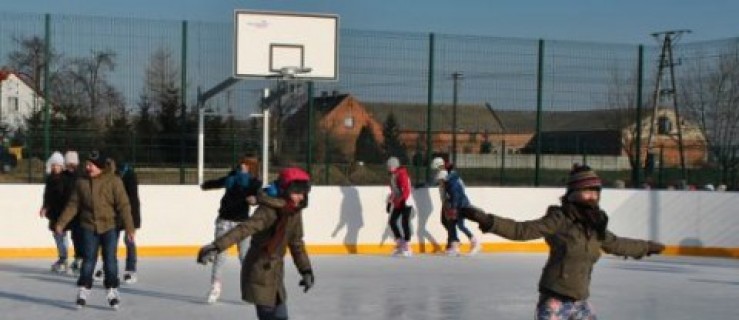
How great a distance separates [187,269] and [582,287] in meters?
7.79

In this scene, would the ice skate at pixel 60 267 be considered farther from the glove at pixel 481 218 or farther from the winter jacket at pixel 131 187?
the glove at pixel 481 218

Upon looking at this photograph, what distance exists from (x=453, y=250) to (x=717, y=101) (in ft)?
21.7

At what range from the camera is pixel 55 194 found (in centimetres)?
1085

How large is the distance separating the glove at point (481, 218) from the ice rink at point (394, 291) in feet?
13.0

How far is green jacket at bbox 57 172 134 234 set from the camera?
334 inches

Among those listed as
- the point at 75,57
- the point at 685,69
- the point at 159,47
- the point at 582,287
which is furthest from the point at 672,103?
the point at 582,287

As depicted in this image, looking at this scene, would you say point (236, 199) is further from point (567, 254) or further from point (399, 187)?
point (399, 187)

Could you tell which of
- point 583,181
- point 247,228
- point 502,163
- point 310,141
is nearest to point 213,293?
point 247,228

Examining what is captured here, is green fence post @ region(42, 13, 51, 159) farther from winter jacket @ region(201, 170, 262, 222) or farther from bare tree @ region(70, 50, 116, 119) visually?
winter jacket @ region(201, 170, 262, 222)

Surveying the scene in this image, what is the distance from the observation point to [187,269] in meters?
12.4

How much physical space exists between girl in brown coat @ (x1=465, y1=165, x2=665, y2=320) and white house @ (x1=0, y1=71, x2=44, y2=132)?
10662 mm

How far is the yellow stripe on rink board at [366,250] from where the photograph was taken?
13.5 meters

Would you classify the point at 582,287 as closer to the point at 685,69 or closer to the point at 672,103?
the point at 685,69

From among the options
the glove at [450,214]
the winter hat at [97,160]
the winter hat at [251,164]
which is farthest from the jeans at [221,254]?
the glove at [450,214]
